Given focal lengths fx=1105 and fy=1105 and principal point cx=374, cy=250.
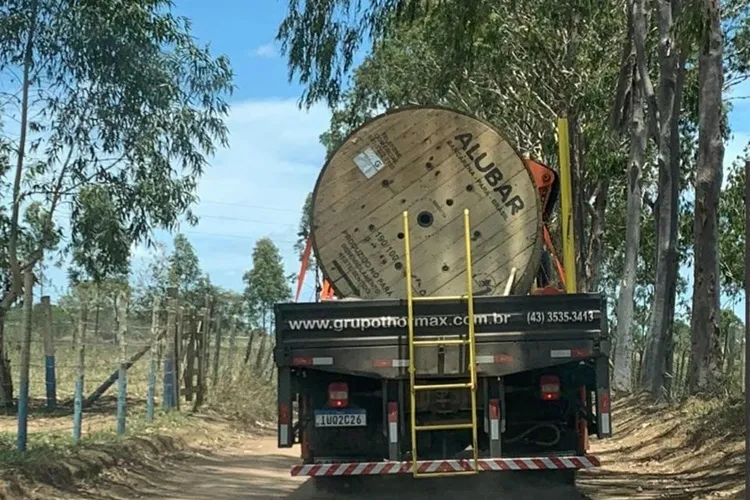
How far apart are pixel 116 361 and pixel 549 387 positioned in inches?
349

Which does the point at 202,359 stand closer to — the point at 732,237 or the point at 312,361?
the point at 312,361

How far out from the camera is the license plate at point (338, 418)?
945 cm

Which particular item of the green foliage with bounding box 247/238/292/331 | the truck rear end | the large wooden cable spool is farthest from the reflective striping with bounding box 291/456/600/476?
the green foliage with bounding box 247/238/292/331

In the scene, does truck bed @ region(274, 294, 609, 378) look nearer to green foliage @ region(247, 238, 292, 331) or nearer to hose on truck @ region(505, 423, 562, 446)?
hose on truck @ region(505, 423, 562, 446)

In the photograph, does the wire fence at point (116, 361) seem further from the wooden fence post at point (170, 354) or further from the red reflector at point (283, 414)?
the red reflector at point (283, 414)

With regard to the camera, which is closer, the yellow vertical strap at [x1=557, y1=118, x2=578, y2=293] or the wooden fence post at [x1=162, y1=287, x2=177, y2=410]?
the yellow vertical strap at [x1=557, y1=118, x2=578, y2=293]

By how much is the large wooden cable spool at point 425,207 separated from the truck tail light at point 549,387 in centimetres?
127

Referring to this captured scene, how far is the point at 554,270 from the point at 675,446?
4.46m

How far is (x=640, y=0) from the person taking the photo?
20594 millimetres

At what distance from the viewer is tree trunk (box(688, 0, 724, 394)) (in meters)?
15.3

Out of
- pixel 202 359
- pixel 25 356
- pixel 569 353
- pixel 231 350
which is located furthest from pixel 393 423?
pixel 231 350

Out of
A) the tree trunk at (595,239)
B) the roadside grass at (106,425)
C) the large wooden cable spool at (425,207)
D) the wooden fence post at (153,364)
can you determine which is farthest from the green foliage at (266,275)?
the large wooden cable spool at (425,207)

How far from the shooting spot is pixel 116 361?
16.5m

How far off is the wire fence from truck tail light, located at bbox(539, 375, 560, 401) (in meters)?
5.65
